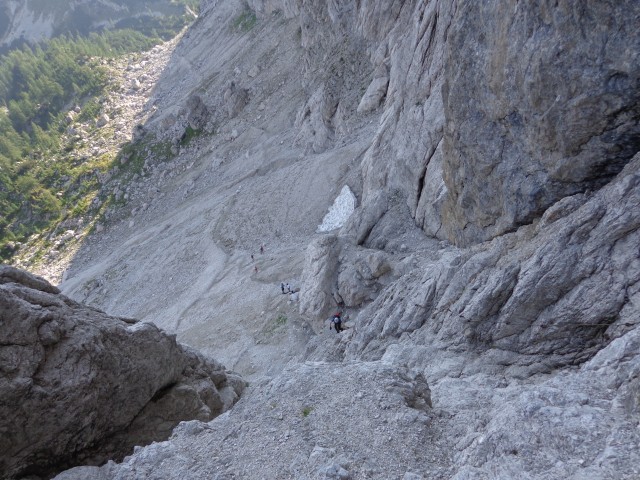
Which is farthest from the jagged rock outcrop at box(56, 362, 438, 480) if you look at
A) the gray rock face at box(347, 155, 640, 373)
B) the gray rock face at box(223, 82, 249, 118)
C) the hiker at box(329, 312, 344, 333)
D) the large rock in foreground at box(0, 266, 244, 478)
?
the gray rock face at box(223, 82, 249, 118)

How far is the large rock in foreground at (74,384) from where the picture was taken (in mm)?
13242

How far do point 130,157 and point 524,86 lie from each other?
8406 cm

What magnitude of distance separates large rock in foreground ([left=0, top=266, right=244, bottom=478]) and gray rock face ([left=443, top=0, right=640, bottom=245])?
14968mm

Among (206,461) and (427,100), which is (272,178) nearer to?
(427,100)

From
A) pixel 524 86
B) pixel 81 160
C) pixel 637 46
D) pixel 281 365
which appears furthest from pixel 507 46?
pixel 81 160

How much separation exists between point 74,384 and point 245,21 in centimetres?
10318

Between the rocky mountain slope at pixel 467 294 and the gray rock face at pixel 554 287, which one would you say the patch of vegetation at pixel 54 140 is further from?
the gray rock face at pixel 554 287

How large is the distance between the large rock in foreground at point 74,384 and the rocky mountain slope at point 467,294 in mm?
1788

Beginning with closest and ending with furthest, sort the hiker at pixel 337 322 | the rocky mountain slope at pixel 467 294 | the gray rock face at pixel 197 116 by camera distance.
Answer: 1. the rocky mountain slope at pixel 467 294
2. the hiker at pixel 337 322
3. the gray rock face at pixel 197 116

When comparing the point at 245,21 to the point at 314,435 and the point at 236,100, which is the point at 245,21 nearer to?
the point at 236,100

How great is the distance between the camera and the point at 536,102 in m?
15.0

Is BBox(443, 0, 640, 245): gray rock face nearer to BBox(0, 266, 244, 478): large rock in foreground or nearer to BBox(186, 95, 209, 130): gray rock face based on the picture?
BBox(0, 266, 244, 478): large rock in foreground

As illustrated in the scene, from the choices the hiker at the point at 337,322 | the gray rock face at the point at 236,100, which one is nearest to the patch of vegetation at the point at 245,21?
the gray rock face at the point at 236,100

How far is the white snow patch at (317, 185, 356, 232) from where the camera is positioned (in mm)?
41406
